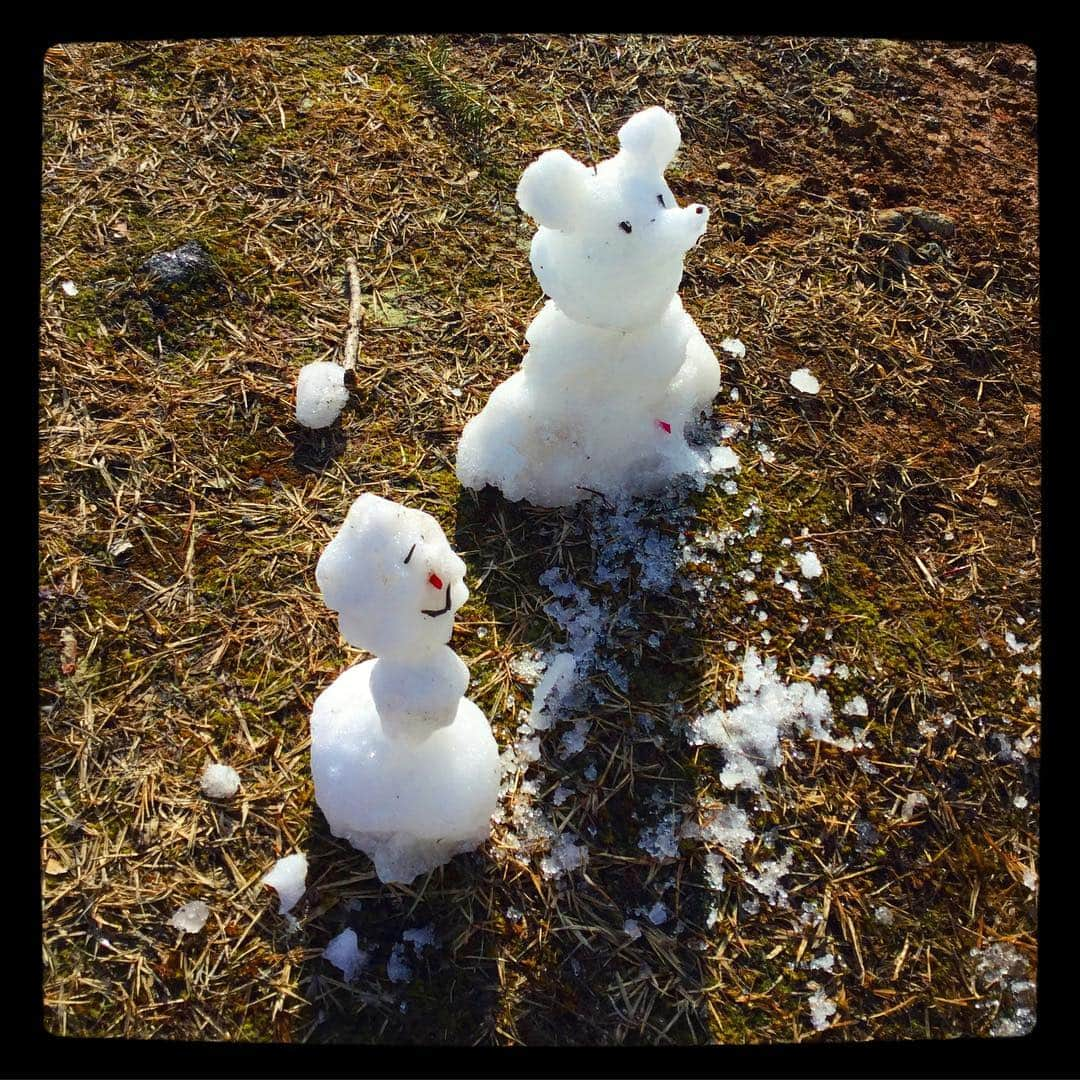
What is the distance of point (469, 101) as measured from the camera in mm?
3846

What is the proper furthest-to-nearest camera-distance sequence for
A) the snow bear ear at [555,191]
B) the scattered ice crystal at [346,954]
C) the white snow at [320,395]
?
the white snow at [320,395] → the snow bear ear at [555,191] → the scattered ice crystal at [346,954]

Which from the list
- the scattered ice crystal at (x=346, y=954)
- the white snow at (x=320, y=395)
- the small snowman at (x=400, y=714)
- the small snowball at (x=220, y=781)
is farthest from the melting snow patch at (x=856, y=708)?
the white snow at (x=320, y=395)

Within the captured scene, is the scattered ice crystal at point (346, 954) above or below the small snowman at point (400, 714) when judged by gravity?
below

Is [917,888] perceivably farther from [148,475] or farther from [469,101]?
[469,101]

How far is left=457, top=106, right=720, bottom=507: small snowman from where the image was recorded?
232 centimetres

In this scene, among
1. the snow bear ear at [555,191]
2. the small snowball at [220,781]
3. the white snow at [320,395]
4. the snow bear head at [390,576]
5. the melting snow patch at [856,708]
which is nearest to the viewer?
the snow bear head at [390,576]

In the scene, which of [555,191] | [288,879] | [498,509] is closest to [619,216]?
[555,191]

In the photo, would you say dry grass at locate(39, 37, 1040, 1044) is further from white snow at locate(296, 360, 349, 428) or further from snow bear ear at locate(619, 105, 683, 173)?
snow bear ear at locate(619, 105, 683, 173)

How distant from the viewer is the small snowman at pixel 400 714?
1.82 m

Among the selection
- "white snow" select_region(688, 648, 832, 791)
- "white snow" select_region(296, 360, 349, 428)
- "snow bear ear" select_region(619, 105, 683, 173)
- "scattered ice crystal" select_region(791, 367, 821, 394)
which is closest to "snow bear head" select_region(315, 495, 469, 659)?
"white snow" select_region(688, 648, 832, 791)

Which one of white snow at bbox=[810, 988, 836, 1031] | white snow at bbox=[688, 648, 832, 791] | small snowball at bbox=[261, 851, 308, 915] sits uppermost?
white snow at bbox=[688, 648, 832, 791]

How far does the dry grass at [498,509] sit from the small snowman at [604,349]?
18 centimetres

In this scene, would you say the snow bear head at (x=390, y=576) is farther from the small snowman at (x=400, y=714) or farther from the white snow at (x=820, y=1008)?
the white snow at (x=820, y=1008)

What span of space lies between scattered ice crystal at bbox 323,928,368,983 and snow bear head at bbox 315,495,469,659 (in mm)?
780
